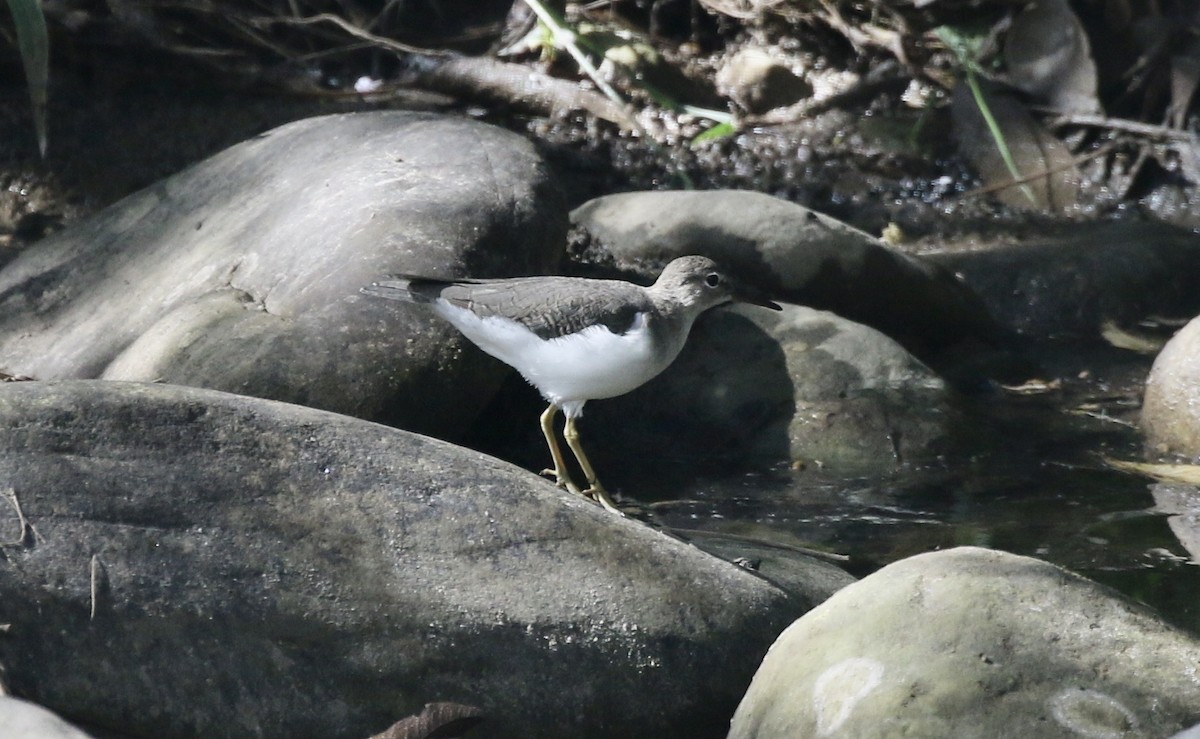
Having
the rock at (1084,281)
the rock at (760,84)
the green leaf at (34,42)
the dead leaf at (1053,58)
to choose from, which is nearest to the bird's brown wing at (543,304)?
the green leaf at (34,42)

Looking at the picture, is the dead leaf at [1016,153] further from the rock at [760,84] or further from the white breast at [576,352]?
the white breast at [576,352]

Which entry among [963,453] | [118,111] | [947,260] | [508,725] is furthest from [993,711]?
[118,111]

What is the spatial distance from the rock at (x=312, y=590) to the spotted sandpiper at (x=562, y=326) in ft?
3.08

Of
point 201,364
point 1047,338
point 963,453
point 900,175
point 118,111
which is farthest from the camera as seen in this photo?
point 900,175

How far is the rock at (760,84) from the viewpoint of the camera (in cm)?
956

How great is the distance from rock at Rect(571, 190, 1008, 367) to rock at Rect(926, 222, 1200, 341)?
0.60m

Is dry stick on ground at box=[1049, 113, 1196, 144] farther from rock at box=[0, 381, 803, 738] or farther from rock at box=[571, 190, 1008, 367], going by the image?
rock at box=[0, 381, 803, 738]

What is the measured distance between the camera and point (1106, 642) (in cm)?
314

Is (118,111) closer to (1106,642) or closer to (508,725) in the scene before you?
(508,725)

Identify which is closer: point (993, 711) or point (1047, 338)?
point (993, 711)

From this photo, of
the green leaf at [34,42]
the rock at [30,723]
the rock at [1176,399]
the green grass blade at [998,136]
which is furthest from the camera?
the green grass blade at [998,136]

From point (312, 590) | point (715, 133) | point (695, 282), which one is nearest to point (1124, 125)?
point (715, 133)

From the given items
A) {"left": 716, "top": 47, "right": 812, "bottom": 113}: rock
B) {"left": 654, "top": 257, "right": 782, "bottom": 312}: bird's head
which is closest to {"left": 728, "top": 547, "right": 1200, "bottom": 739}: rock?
{"left": 654, "top": 257, "right": 782, "bottom": 312}: bird's head

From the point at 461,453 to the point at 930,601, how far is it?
4.54ft
